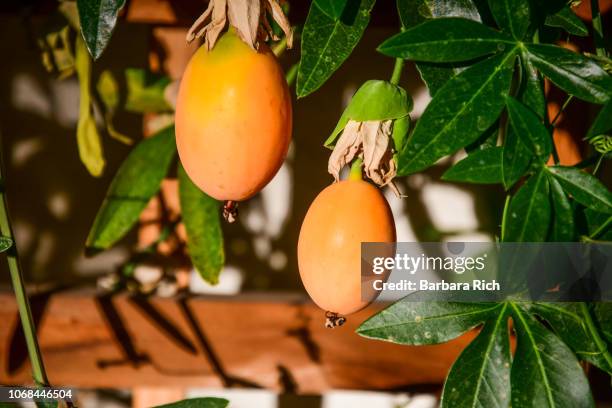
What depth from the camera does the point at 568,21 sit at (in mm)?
417

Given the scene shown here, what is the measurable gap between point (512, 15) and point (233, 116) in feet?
0.59

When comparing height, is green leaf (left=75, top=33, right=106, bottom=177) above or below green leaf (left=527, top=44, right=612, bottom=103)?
below

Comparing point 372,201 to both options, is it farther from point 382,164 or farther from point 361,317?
point 361,317

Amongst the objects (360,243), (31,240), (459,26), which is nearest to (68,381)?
(31,240)

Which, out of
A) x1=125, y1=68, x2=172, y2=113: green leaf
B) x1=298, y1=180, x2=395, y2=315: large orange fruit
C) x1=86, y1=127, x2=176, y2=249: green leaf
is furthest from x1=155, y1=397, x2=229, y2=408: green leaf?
x1=125, y1=68, x2=172, y2=113: green leaf

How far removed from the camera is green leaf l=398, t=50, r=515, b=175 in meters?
0.36

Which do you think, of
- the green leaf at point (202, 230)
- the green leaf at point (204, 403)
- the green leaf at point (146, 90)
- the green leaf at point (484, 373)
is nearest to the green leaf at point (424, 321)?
the green leaf at point (484, 373)

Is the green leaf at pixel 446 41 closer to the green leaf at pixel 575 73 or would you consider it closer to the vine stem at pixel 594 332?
the green leaf at pixel 575 73

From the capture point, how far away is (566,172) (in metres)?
0.38

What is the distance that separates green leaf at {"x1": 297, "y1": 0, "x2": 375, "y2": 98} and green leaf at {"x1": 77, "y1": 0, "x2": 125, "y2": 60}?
117 mm

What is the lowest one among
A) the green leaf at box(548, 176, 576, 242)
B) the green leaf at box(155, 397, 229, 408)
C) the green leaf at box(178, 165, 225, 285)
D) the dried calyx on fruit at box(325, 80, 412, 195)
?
the green leaf at box(155, 397, 229, 408)

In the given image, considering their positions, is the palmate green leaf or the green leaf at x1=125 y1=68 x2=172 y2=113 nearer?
the palmate green leaf

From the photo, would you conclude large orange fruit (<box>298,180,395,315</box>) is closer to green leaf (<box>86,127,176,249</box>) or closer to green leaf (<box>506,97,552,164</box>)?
green leaf (<box>506,97,552,164</box>)

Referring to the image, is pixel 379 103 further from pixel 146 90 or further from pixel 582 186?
pixel 146 90
